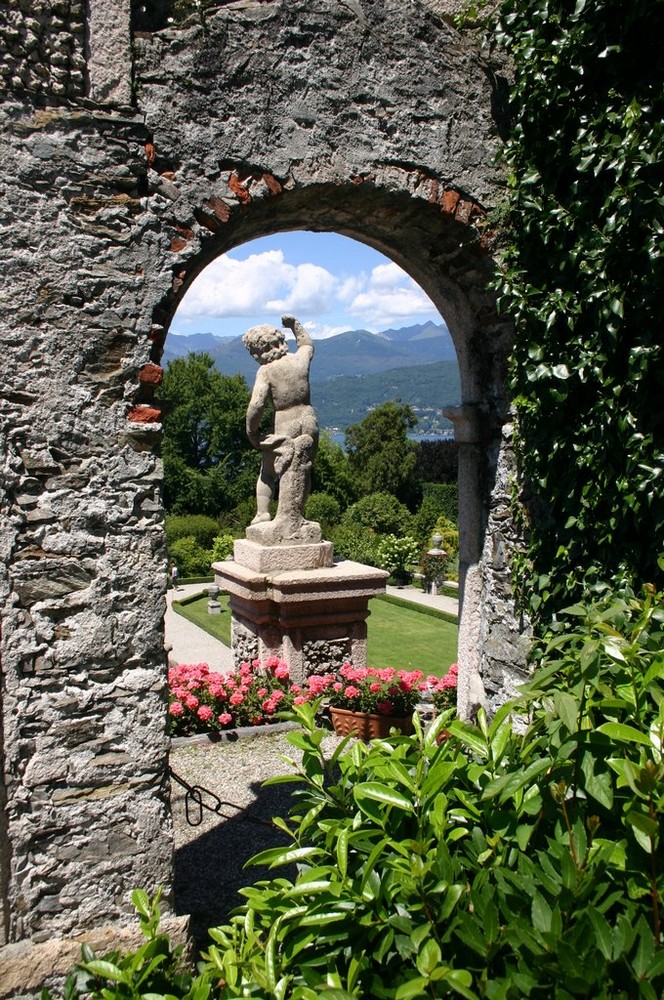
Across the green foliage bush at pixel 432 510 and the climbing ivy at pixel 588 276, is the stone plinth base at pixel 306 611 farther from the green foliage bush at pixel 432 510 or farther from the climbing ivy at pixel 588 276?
the green foliage bush at pixel 432 510

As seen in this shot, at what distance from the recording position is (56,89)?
11.2 ft

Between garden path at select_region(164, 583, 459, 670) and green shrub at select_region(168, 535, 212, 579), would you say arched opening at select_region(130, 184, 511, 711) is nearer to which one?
garden path at select_region(164, 583, 459, 670)

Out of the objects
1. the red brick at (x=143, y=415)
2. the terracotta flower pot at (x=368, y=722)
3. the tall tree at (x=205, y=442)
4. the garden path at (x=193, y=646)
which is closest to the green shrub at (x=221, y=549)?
the garden path at (x=193, y=646)

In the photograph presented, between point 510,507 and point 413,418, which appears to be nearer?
point 510,507

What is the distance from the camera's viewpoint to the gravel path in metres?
4.47

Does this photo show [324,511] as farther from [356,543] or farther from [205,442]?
[205,442]

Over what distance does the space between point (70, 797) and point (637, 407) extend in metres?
3.07

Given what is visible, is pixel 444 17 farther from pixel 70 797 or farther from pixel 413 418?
pixel 413 418

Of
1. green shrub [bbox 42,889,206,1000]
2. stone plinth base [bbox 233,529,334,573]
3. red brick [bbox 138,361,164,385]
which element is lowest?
green shrub [bbox 42,889,206,1000]

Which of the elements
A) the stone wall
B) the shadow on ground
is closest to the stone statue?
the shadow on ground

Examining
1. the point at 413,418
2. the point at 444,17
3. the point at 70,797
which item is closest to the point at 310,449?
the point at 444,17

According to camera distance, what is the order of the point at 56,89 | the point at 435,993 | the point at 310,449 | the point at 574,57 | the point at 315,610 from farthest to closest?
1. the point at 310,449
2. the point at 315,610
3. the point at 574,57
4. the point at 56,89
5. the point at 435,993

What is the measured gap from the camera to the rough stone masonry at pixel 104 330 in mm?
3398

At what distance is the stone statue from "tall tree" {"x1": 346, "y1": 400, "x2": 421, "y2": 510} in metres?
19.5
